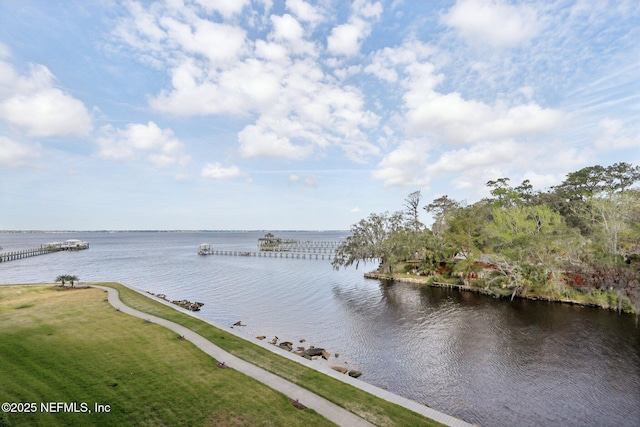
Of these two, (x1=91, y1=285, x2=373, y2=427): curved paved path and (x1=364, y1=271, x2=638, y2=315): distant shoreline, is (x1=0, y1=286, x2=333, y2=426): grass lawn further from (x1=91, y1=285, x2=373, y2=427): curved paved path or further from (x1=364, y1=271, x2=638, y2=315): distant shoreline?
(x1=364, y1=271, x2=638, y2=315): distant shoreline

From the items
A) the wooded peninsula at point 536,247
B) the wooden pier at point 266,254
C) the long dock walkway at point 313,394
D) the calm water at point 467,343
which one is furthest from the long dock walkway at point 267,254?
the long dock walkway at point 313,394

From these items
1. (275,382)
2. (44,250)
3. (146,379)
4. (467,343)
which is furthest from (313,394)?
Answer: (44,250)

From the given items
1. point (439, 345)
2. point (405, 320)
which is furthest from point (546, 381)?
point (405, 320)

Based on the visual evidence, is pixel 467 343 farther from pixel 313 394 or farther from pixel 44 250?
pixel 44 250

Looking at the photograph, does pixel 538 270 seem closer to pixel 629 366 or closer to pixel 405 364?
pixel 629 366

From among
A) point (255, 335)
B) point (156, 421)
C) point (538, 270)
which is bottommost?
point (255, 335)

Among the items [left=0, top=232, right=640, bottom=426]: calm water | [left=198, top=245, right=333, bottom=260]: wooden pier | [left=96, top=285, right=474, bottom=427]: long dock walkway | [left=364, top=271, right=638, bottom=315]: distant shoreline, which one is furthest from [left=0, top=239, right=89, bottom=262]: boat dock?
[left=96, top=285, right=474, bottom=427]: long dock walkway
